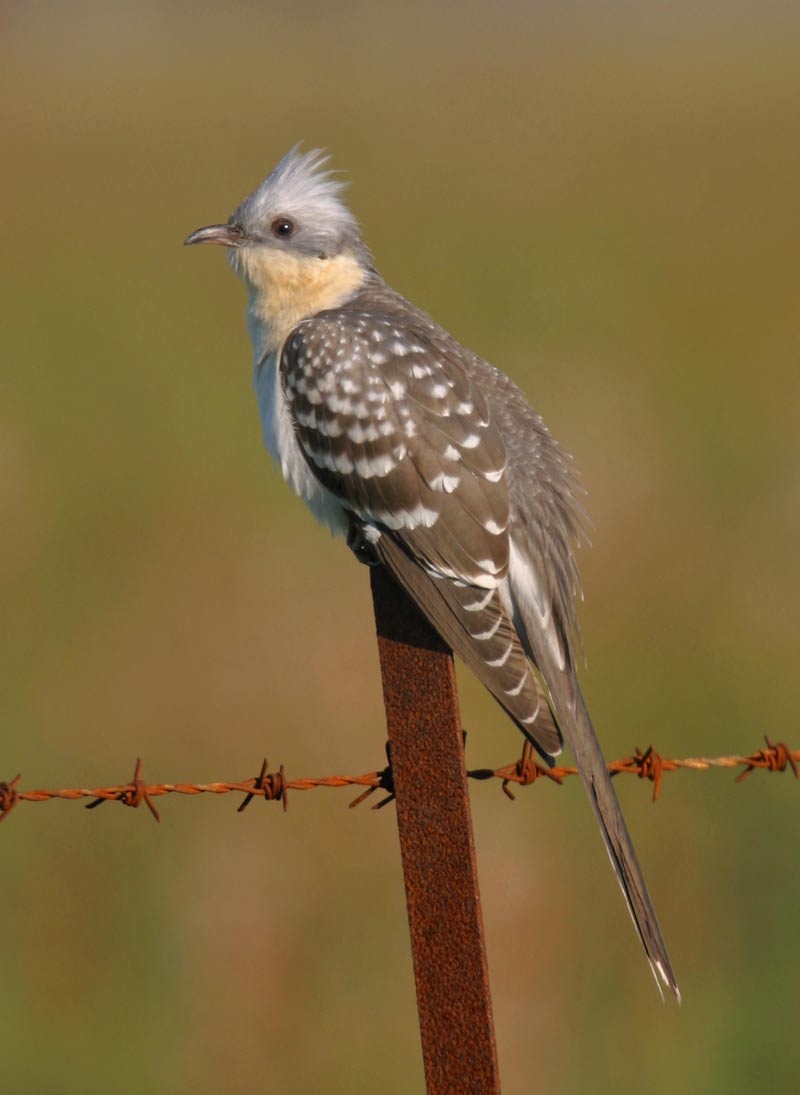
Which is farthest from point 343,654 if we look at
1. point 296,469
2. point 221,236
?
point 296,469

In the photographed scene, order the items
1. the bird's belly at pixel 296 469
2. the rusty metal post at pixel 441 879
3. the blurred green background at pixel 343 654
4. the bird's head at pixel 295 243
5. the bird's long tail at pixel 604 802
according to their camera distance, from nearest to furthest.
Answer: the rusty metal post at pixel 441 879
the bird's long tail at pixel 604 802
the bird's belly at pixel 296 469
the bird's head at pixel 295 243
the blurred green background at pixel 343 654

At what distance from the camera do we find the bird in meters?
3.92

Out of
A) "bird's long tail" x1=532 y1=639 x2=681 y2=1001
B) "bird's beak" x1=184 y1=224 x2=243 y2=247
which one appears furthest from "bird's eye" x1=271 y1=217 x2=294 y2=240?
"bird's long tail" x1=532 y1=639 x2=681 y2=1001

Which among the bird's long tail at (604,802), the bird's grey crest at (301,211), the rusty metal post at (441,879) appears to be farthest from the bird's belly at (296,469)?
the rusty metal post at (441,879)

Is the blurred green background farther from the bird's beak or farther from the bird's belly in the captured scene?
the bird's beak

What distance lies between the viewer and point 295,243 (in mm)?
5262

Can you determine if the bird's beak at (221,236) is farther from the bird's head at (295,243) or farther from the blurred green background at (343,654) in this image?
the blurred green background at (343,654)

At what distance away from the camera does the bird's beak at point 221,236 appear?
5332 mm

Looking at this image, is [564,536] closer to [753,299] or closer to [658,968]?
[658,968]

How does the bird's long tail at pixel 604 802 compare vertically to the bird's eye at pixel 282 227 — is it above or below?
below

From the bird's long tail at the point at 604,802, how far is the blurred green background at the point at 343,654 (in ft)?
6.06

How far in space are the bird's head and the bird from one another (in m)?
0.30

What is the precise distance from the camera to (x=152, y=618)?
7.70 m

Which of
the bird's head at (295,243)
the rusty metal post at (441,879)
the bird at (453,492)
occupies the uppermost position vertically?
the bird's head at (295,243)
